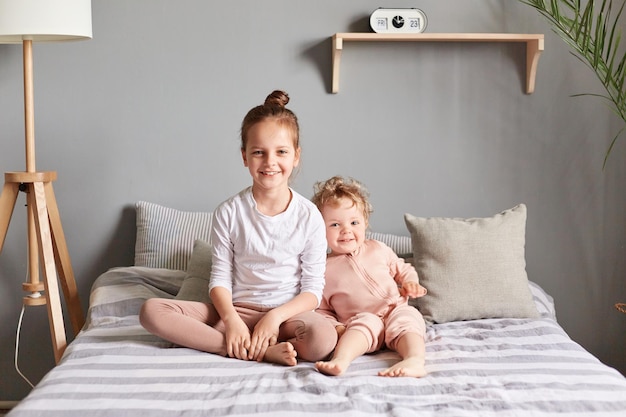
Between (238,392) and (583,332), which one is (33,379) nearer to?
(238,392)

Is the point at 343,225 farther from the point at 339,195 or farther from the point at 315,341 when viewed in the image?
the point at 315,341

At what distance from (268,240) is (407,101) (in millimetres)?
988

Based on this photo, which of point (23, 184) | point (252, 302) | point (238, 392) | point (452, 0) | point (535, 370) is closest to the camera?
point (238, 392)

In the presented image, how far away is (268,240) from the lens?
223 centimetres

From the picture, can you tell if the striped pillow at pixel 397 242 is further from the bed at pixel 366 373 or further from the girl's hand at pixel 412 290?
the girl's hand at pixel 412 290

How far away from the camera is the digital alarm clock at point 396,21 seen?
9.21 ft

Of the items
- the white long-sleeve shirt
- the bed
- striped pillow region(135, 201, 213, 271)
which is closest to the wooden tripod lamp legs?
the bed

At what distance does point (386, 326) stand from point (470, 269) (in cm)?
43

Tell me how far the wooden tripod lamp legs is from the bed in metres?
0.14

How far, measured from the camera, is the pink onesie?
221 cm

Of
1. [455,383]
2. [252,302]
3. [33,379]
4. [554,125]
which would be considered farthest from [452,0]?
[33,379]

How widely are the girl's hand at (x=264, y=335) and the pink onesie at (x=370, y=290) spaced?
211mm

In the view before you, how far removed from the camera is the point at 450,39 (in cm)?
278

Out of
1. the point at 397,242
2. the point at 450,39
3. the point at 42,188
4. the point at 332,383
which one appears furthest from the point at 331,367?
the point at 450,39
